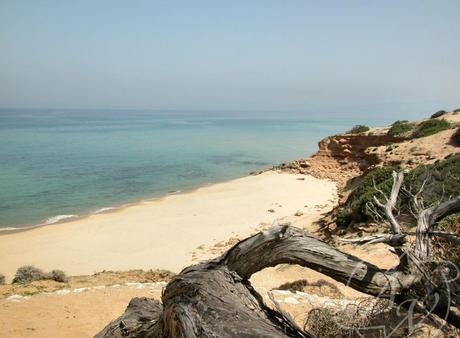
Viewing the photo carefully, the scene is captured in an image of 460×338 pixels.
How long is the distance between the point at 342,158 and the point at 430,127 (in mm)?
7193

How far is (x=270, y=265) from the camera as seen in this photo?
3883 millimetres

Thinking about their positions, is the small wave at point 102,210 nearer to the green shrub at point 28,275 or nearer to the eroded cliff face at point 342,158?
the green shrub at point 28,275

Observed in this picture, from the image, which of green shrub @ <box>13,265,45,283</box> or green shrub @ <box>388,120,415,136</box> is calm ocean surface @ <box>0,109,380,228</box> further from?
green shrub @ <box>388,120,415,136</box>

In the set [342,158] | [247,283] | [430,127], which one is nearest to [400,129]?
[430,127]

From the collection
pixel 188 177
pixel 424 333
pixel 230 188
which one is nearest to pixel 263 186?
pixel 230 188

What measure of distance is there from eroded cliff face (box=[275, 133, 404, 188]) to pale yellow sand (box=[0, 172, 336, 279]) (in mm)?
3621

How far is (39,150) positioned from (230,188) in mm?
31232

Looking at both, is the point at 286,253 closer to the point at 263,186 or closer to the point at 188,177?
the point at 263,186

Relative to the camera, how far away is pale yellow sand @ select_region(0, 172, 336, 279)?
14367mm

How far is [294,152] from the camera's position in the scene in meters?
50.7

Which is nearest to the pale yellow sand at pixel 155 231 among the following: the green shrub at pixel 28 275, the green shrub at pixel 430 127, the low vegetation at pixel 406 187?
the green shrub at pixel 28 275

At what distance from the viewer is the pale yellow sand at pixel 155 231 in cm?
1437

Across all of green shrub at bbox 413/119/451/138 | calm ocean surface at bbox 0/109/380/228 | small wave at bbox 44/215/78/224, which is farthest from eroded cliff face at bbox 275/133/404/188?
small wave at bbox 44/215/78/224

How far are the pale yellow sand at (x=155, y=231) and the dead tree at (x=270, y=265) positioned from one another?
9.49 meters
